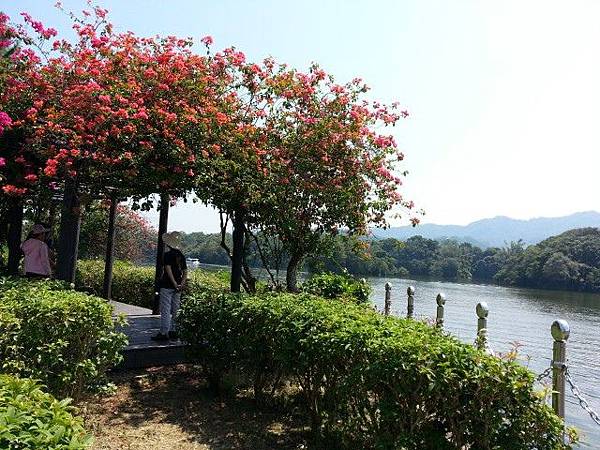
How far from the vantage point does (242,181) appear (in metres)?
7.80

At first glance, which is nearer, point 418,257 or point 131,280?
point 131,280

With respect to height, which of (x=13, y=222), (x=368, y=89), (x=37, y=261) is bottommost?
(x=37, y=261)

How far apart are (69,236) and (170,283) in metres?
1.62

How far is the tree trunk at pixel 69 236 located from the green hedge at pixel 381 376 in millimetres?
2911

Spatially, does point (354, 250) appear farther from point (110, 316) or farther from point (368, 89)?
point (110, 316)

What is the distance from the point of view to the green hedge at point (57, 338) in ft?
13.7

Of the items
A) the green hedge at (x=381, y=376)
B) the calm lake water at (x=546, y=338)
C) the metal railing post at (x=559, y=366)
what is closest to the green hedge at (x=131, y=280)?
the calm lake water at (x=546, y=338)

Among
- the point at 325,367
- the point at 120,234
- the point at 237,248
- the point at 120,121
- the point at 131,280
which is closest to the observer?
the point at 325,367

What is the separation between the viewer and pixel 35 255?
7648 millimetres

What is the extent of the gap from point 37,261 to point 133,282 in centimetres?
625

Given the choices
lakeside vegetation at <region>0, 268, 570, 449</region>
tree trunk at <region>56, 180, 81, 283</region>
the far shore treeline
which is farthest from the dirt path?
the far shore treeline

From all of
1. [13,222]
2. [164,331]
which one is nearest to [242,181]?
[164,331]

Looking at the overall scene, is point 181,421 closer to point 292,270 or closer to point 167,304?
point 167,304

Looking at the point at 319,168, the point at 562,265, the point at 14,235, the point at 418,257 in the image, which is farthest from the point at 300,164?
the point at 418,257
